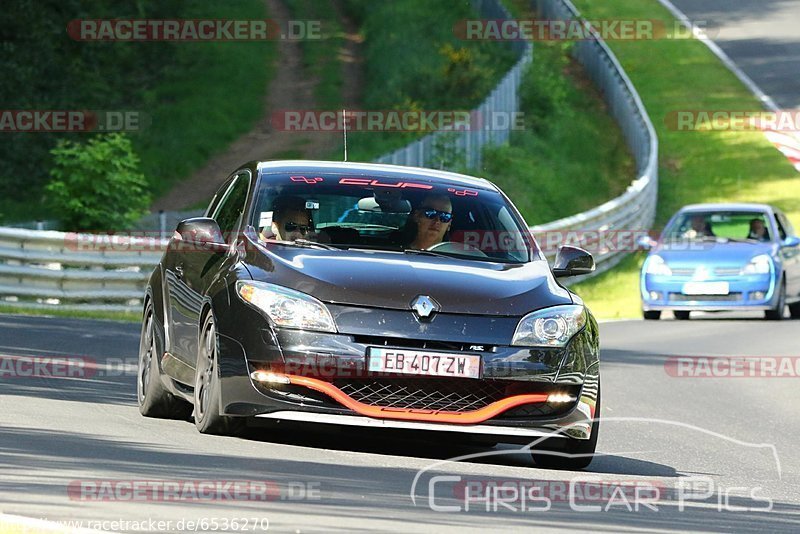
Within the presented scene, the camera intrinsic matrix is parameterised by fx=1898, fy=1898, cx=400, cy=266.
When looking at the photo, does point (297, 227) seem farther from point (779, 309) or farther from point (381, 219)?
point (779, 309)

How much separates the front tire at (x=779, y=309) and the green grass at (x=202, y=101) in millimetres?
19520

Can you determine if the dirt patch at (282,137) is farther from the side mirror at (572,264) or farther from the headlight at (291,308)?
the headlight at (291,308)

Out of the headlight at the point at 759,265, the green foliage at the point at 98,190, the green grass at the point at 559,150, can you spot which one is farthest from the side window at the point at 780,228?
the green foliage at the point at 98,190

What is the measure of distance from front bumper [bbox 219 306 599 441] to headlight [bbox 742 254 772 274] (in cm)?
1476

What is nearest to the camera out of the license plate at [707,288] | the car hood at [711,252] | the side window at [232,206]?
the side window at [232,206]

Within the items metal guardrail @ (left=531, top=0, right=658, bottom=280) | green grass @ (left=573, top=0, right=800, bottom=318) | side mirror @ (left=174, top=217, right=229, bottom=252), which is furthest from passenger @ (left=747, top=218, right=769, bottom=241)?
side mirror @ (left=174, top=217, right=229, bottom=252)

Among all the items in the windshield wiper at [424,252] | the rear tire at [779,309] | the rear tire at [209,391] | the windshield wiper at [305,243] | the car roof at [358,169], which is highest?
the car roof at [358,169]

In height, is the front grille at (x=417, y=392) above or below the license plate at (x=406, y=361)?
below

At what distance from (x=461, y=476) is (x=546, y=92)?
36.3 m

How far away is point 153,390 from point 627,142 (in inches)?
1344

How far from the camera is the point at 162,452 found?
9328mm

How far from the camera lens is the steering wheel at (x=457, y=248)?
10.6m

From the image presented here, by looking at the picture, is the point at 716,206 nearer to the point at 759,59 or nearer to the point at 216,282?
the point at 216,282

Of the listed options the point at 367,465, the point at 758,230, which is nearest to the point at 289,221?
the point at 367,465
